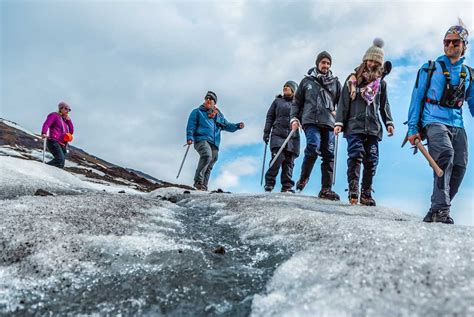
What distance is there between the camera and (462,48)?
18.7 feet

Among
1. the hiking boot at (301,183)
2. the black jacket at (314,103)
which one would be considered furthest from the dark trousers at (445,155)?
the hiking boot at (301,183)

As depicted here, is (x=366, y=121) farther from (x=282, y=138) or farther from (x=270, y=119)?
(x=270, y=119)

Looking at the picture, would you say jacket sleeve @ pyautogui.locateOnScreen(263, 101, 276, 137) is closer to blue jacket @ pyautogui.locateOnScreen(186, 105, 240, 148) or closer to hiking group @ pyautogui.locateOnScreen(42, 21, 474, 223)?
hiking group @ pyautogui.locateOnScreen(42, 21, 474, 223)

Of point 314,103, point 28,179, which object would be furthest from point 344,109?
point 28,179

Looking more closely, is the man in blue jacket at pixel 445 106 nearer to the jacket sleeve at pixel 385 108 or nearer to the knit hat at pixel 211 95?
the jacket sleeve at pixel 385 108

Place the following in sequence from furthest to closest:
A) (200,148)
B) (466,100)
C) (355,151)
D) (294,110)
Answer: (200,148)
(294,110)
(355,151)
(466,100)

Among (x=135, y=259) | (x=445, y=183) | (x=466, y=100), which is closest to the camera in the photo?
(x=135, y=259)

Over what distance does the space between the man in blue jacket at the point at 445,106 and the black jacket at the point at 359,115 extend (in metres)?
1.58

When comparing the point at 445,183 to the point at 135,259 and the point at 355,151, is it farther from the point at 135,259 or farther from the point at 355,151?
the point at 135,259

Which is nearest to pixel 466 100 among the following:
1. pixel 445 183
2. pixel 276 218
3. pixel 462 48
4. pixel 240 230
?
pixel 462 48

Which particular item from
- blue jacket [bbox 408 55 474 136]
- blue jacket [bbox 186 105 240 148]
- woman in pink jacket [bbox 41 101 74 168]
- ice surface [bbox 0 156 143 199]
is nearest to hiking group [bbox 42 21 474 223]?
blue jacket [bbox 408 55 474 136]

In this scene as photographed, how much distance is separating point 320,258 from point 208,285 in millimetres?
730

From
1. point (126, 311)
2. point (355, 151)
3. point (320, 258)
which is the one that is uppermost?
point (355, 151)

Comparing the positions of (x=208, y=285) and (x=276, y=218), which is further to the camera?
(x=276, y=218)
